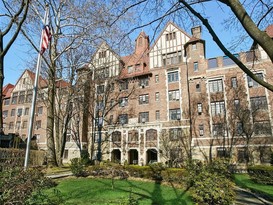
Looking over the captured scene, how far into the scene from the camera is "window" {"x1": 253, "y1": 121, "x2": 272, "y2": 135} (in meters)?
25.0

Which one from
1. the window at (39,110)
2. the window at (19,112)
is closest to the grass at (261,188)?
the window at (39,110)

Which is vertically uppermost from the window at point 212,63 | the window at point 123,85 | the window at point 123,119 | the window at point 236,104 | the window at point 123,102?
the window at point 212,63

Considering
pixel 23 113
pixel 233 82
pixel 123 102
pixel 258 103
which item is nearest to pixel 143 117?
pixel 123 102

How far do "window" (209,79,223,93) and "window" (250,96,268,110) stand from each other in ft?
13.4

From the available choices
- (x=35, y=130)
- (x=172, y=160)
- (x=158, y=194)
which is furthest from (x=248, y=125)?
(x=35, y=130)

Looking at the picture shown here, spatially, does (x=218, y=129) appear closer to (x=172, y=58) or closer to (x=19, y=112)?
(x=172, y=58)

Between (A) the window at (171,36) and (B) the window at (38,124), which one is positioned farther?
(B) the window at (38,124)

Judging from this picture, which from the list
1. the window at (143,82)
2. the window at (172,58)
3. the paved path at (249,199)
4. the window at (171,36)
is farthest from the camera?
the window at (143,82)

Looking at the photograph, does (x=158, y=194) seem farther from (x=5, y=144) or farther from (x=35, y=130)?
(x=35, y=130)

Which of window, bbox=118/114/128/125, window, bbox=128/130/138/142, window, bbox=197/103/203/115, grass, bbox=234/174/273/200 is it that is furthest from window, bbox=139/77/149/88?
grass, bbox=234/174/273/200

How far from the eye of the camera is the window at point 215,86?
28987 mm

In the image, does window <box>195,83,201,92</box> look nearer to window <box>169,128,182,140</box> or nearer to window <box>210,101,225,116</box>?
window <box>210,101,225,116</box>

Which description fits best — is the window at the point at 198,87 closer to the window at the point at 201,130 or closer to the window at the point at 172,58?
the window at the point at 172,58

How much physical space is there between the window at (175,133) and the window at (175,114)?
174 centimetres
